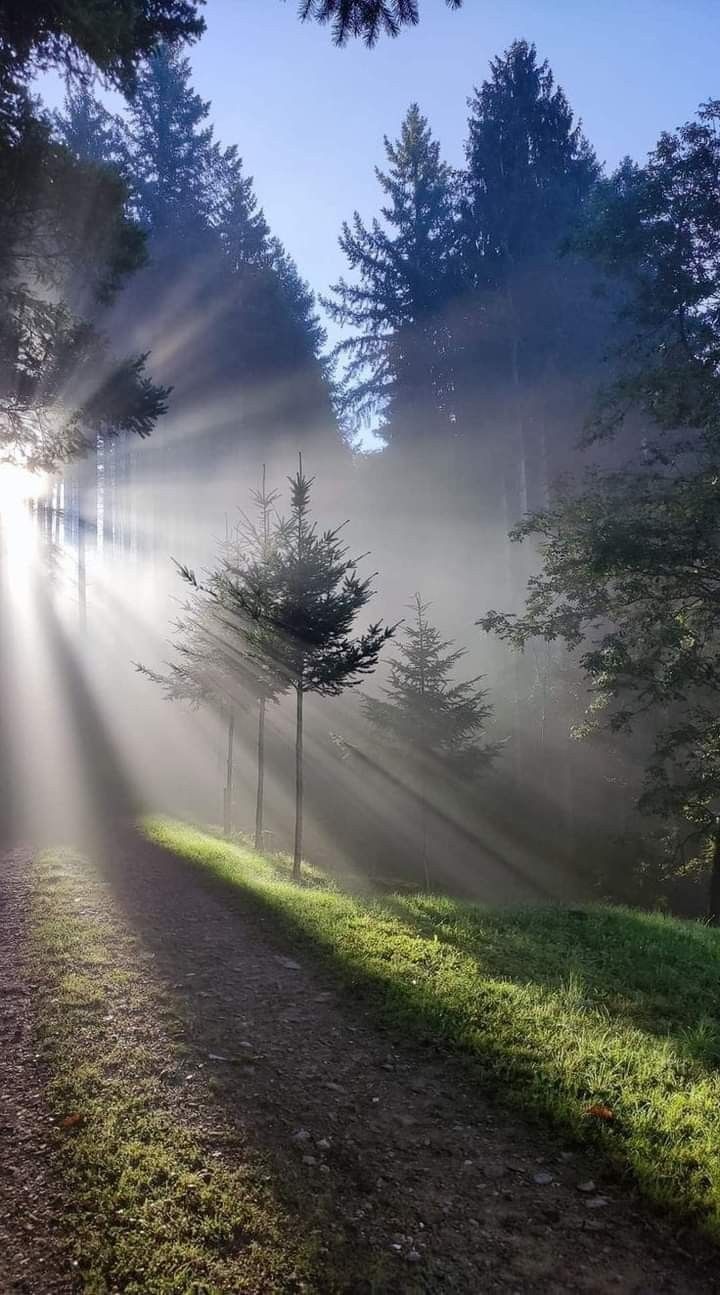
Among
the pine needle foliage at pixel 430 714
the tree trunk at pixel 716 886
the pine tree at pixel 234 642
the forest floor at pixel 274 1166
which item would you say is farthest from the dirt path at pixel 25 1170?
the pine needle foliage at pixel 430 714

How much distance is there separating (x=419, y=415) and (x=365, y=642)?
86.7ft

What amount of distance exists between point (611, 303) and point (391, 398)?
1175cm

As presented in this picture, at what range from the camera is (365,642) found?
1220 centimetres

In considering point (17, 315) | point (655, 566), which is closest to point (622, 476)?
point (655, 566)

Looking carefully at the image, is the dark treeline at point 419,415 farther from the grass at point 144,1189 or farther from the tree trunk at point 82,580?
the grass at point 144,1189

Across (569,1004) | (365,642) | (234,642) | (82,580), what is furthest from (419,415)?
(569,1004)

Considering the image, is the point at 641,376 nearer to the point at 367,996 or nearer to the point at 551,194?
the point at 367,996

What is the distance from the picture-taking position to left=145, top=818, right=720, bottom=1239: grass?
341 cm

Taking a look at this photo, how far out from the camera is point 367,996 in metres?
5.21

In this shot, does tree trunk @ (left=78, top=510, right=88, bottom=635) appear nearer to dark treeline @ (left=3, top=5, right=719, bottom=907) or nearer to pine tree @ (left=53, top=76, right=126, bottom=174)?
dark treeline @ (left=3, top=5, right=719, bottom=907)

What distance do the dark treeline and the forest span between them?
0.49ft

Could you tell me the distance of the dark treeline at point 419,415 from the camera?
14.8m

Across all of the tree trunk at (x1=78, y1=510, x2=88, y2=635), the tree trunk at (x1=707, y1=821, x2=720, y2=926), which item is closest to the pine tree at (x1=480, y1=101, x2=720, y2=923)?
the tree trunk at (x1=707, y1=821, x2=720, y2=926)

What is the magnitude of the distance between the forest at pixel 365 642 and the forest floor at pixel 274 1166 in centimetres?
3
